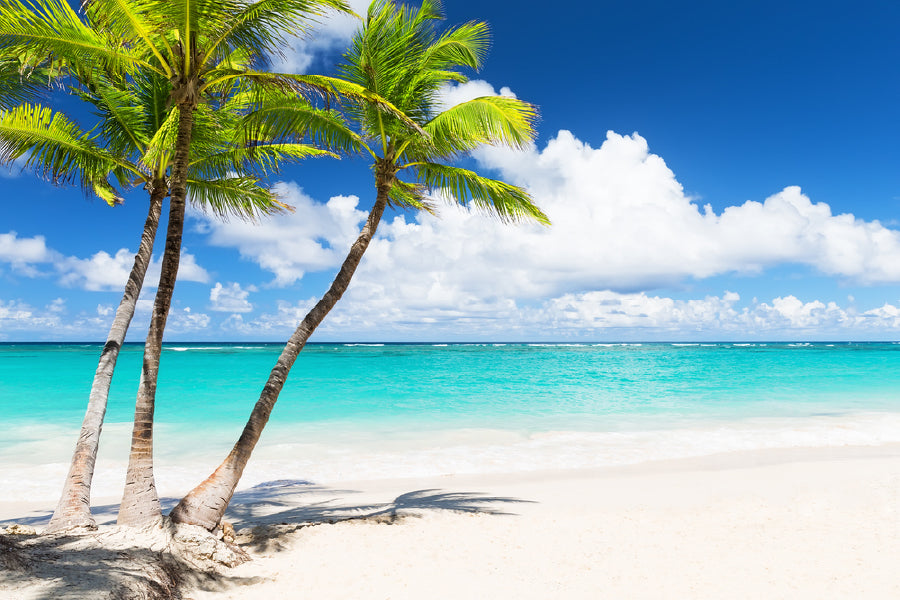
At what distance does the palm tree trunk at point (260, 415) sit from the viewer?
5094 millimetres

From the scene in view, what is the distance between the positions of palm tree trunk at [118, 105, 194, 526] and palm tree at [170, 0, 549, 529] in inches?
21.0

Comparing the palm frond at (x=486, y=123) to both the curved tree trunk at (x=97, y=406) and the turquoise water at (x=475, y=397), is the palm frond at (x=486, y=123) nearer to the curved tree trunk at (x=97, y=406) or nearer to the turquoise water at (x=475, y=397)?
the curved tree trunk at (x=97, y=406)

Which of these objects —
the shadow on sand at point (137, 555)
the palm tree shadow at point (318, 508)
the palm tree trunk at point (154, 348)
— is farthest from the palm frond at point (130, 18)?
the palm tree shadow at point (318, 508)

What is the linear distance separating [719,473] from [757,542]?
396 cm

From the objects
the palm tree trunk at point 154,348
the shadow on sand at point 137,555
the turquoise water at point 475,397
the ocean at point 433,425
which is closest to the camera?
the shadow on sand at point 137,555

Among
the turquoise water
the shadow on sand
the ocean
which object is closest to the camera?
the shadow on sand

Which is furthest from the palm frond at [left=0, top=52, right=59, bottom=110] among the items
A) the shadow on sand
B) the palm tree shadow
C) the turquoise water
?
the turquoise water

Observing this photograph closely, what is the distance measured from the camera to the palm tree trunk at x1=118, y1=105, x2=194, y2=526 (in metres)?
4.88

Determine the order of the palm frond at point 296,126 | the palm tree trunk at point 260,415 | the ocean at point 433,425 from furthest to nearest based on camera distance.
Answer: the ocean at point 433,425
the palm frond at point 296,126
the palm tree trunk at point 260,415

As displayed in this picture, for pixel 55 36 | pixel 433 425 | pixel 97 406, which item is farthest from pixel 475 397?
pixel 55 36

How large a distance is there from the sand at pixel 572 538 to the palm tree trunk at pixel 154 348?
115 cm

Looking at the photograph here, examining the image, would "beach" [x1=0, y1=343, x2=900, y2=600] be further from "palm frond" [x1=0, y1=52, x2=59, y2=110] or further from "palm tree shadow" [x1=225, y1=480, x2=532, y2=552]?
"palm frond" [x1=0, y1=52, x2=59, y2=110]

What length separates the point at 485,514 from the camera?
648cm

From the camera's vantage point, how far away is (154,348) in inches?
194
